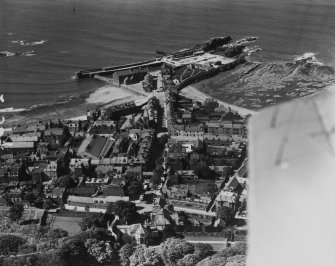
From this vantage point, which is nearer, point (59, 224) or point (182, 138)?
point (59, 224)

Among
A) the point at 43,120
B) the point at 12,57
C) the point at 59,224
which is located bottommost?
the point at 59,224

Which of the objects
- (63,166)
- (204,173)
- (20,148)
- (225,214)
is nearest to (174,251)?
(225,214)

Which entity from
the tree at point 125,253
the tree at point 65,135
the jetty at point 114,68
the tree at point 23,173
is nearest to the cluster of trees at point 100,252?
the tree at point 125,253

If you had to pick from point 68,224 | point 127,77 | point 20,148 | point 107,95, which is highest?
point 127,77

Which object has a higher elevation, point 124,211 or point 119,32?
point 119,32

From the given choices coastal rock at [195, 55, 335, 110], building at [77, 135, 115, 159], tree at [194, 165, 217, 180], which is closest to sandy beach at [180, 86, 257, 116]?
coastal rock at [195, 55, 335, 110]

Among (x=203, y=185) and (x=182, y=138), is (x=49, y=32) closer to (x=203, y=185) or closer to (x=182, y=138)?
(x=182, y=138)

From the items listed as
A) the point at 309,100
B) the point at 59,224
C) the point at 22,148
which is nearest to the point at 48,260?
the point at 59,224

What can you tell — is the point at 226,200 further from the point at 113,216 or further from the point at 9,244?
the point at 9,244
